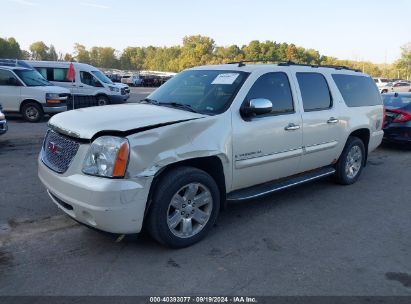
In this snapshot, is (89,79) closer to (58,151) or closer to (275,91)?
(275,91)

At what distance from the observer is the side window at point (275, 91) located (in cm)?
447

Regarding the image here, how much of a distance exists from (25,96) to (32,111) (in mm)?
534

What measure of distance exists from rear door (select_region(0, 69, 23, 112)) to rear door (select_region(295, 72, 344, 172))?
10590mm

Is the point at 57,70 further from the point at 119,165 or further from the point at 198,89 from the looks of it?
the point at 119,165

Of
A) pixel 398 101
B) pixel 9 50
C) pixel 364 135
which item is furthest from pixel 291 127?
pixel 9 50

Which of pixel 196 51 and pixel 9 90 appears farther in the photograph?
pixel 196 51

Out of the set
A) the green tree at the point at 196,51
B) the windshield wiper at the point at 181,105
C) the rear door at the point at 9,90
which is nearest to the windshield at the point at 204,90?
the windshield wiper at the point at 181,105

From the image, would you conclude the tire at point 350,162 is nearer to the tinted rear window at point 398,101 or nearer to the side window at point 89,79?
the tinted rear window at point 398,101

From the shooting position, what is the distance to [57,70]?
16.6 m

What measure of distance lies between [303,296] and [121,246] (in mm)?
1823

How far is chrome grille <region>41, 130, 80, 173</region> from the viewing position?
3592 mm

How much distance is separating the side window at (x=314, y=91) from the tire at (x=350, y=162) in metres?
0.92

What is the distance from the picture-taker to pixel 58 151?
379 cm

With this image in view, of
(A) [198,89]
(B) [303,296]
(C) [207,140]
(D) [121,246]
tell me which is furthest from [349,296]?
(A) [198,89]
